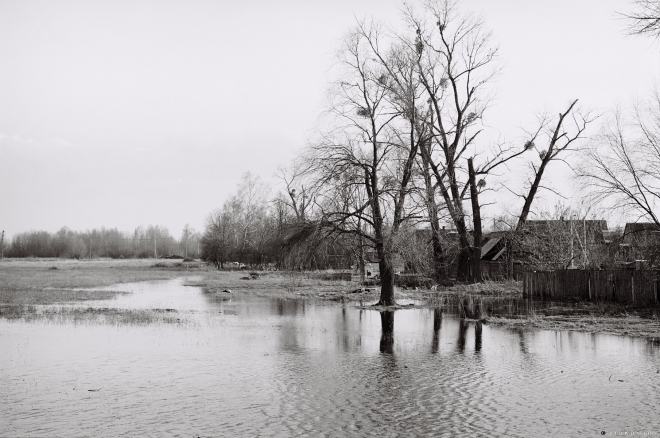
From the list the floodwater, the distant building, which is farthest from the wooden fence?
the floodwater

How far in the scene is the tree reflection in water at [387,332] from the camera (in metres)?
16.5

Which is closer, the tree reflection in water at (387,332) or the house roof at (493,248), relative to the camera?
the tree reflection in water at (387,332)

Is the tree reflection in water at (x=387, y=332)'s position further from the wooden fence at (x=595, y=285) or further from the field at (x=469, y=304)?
the wooden fence at (x=595, y=285)

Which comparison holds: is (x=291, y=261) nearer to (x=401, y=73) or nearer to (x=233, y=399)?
(x=401, y=73)

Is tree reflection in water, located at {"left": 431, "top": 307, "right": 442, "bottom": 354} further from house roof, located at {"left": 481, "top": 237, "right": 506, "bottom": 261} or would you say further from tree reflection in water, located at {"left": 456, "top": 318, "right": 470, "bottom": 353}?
house roof, located at {"left": 481, "top": 237, "right": 506, "bottom": 261}

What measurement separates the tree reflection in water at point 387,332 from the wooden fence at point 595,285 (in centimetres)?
900

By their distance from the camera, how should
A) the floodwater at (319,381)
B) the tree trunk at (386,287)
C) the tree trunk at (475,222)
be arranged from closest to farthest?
1. the floodwater at (319,381)
2. the tree trunk at (386,287)
3. the tree trunk at (475,222)

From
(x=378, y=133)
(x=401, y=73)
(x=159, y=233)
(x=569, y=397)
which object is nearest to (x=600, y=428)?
(x=569, y=397)

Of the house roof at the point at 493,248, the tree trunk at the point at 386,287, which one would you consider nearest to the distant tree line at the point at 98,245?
the house roof at the point at 493,248

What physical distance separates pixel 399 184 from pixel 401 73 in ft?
19.9

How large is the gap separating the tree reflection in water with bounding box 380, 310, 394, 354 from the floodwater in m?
0.11

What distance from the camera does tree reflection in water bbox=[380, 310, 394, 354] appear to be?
16.5 m

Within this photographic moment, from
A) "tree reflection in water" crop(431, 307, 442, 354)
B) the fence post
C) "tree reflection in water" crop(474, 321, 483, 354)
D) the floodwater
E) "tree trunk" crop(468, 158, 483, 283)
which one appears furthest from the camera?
"tree trunk" crop(468, 158, 483, 283)

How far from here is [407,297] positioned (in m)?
33.2
